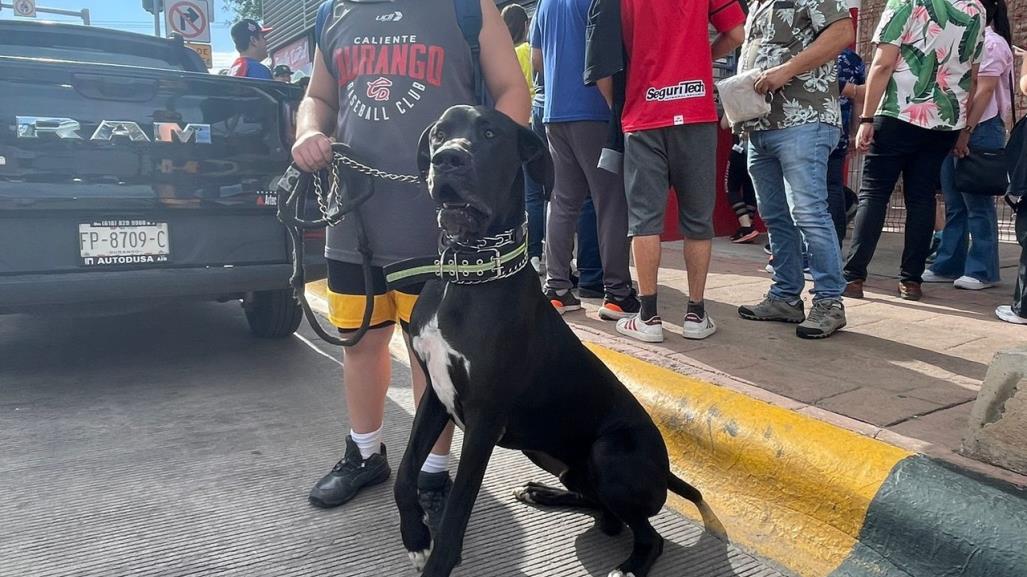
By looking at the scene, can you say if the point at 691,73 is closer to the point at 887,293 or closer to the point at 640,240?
the point at 640,240

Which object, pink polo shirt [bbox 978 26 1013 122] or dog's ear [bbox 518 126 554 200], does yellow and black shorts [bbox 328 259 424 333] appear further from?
pink polo shirt [bbox 978 26 1013 122]

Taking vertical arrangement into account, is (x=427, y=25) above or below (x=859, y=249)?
above

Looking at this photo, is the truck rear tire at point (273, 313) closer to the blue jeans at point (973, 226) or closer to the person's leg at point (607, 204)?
the person's leg at point (607, 204)

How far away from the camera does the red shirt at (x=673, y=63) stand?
3.52 m

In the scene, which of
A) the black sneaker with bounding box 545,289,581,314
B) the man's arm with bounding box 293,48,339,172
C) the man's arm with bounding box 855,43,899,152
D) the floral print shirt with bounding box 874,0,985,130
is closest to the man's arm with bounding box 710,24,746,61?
the man's arm with bounding box 855,43,899,152

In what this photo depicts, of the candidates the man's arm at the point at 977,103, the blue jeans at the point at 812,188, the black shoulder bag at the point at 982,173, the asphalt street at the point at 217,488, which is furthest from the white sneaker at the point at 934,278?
the asphalt street at the point at 217,488

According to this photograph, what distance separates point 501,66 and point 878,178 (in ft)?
9.72

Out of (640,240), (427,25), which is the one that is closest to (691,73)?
(640,240)

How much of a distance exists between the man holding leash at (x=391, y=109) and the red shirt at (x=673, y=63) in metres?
1.34

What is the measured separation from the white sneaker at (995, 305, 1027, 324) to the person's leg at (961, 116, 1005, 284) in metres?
0.91

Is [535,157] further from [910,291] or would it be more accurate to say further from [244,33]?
[244,33]

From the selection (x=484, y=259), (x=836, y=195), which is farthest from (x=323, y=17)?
(x=836, y=195)

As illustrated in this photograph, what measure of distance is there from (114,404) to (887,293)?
4.37m

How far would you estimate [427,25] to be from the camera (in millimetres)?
2330
